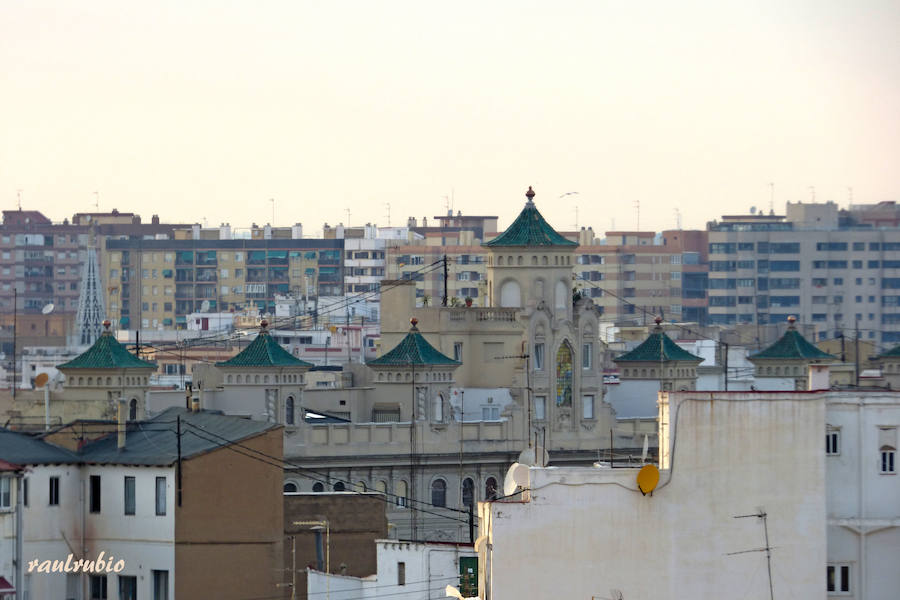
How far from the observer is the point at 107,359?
93062mm

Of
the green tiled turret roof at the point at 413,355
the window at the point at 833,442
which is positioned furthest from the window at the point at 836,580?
the green tiled turret roof at the point at 413,355

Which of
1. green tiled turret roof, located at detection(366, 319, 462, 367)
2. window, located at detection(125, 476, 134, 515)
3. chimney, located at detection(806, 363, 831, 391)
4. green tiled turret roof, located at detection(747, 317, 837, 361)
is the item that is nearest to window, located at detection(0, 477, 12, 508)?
window, located at detection(125, 476, 134, 515)

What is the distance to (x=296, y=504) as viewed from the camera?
6981cm

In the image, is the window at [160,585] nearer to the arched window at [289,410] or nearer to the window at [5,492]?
the window at [5,492]

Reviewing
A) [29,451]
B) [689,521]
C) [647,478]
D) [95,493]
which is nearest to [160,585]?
[95,493]

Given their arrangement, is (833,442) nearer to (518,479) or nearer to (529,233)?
(518,479)

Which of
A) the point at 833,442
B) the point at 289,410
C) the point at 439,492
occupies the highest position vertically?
the point at 833,442

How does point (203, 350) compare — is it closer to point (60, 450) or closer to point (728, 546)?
point (60, 450)

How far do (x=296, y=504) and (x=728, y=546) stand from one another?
2388 cm

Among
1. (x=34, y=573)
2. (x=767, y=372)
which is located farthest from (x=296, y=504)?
(x=767, y=372)

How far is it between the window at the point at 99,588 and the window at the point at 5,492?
448cm

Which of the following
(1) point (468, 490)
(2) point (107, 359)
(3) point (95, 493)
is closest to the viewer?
(3) point (95, 493)

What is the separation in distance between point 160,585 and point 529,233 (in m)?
42.3

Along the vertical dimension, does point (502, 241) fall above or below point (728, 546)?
above
